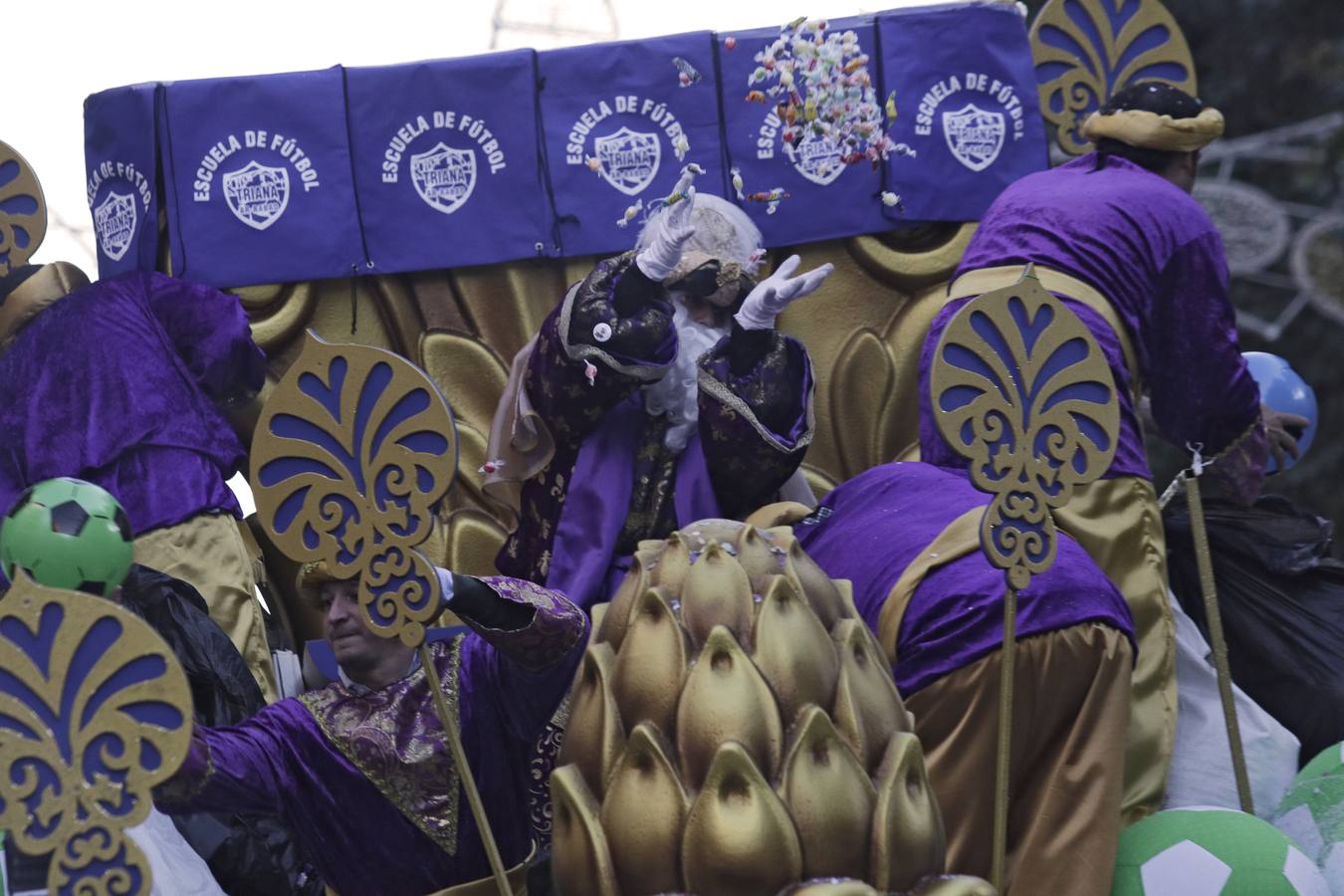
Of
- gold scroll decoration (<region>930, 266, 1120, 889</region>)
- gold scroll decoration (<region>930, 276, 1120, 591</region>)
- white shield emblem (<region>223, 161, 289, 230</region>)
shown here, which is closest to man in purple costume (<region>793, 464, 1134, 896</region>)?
gold scroll decoration (<region>930, 266, 1120, 889</region>)

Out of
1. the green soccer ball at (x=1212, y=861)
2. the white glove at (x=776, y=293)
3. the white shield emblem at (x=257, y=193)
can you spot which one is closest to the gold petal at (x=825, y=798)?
the green soccer ball at (x=1212, y=861)

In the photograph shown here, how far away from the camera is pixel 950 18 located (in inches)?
232

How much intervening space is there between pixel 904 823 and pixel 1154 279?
6.56 feet

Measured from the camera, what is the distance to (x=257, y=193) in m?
5.79

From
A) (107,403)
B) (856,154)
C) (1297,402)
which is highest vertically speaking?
(856,154)

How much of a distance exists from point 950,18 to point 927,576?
7.20ft

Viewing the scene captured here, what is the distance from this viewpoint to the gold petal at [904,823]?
3.23 meters

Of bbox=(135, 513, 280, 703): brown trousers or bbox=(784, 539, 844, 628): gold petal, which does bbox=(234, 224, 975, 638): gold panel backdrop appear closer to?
bbox=(135, 513, 280, 703): brown trousers

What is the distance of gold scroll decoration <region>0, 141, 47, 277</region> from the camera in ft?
16.5

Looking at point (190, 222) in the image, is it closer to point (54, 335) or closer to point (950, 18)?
point (54, 335)

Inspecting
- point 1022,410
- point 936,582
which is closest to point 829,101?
point 936,582

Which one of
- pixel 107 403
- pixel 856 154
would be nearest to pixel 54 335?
pixel 107 403

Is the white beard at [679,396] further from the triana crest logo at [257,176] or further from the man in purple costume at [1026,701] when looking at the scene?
the triana crest logo at [257,176]

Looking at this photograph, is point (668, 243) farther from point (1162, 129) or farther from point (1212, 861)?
point (1212, 861)
